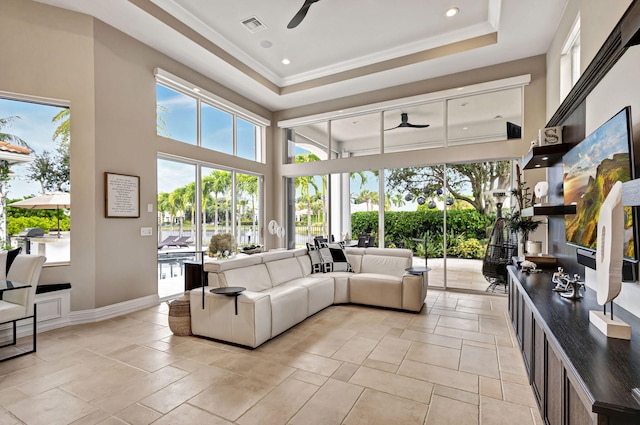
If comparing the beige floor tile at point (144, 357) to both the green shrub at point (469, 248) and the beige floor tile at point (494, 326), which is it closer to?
the beige floor tile at point (494, 326)

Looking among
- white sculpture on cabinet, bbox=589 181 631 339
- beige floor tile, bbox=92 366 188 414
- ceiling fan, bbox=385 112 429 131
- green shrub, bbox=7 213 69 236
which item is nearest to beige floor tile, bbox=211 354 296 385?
beige floor tile, bbox=92 366 188 414

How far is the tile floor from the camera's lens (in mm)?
2096

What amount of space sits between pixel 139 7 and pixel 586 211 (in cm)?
515

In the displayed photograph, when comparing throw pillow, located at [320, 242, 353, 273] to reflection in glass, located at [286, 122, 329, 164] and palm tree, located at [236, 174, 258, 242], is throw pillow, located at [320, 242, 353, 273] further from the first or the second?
reflection in glass, located at [286, 122, 329, 164]

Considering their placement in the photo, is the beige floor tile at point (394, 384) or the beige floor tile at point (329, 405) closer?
the beige floor tile at point (329, 405)

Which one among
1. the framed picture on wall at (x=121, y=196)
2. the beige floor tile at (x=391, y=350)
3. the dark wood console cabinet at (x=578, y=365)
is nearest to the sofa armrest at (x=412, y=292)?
the beige floor tile at (x=391, y=350)

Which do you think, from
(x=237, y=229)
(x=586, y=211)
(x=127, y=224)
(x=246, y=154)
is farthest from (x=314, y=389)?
(x=246, y=154)

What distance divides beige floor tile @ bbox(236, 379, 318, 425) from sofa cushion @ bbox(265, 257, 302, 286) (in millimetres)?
1828

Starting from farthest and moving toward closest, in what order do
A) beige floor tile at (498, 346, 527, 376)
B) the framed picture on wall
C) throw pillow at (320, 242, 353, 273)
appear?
throw pillow at (320, 242, 353, 273) → the framed picture on wall → beige floor tile at (498, 346, 527, 376)

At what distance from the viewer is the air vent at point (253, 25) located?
14.6ft

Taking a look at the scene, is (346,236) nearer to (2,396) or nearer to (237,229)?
(237,229)

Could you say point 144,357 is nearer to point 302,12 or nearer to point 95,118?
point 95,118

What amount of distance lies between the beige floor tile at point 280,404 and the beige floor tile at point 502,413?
46.1 inches

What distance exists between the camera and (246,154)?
6.86 m
